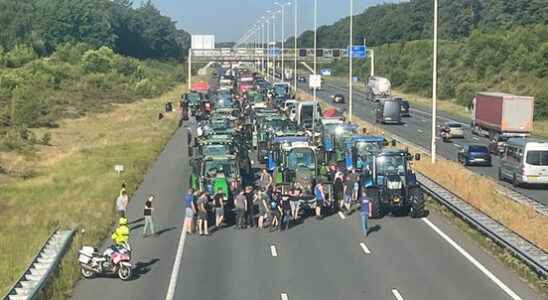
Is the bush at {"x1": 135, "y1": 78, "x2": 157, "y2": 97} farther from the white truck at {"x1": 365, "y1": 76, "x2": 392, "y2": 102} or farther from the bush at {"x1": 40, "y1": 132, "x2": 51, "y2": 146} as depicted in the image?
the bush at {"x1": 40, "y1": 132, "x2": 51, "y2": 146}

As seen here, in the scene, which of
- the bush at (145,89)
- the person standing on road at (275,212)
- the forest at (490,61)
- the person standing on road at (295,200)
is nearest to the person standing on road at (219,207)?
the person standing on road at (275,212)

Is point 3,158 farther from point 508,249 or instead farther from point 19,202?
point 508,249

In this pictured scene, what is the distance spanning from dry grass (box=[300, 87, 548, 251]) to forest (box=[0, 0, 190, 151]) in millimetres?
31447

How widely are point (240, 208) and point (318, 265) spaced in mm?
6182

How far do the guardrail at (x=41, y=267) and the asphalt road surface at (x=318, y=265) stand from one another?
102 cm

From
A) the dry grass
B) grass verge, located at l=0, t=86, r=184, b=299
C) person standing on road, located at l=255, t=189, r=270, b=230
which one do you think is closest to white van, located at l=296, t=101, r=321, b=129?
grass verge, located at l=0, t=86, r=184, b=299

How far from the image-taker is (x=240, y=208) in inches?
1212

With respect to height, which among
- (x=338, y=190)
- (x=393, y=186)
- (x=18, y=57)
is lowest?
(x=338, y=190)

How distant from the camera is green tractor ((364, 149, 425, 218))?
3222 centimetres

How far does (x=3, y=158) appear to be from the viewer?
56.8 m

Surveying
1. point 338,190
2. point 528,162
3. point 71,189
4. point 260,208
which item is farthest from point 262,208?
point 528,162

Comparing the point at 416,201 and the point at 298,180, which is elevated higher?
the point at 298,180

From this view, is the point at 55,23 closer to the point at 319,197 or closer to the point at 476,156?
the point at 476,156

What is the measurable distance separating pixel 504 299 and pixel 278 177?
15336 mm
